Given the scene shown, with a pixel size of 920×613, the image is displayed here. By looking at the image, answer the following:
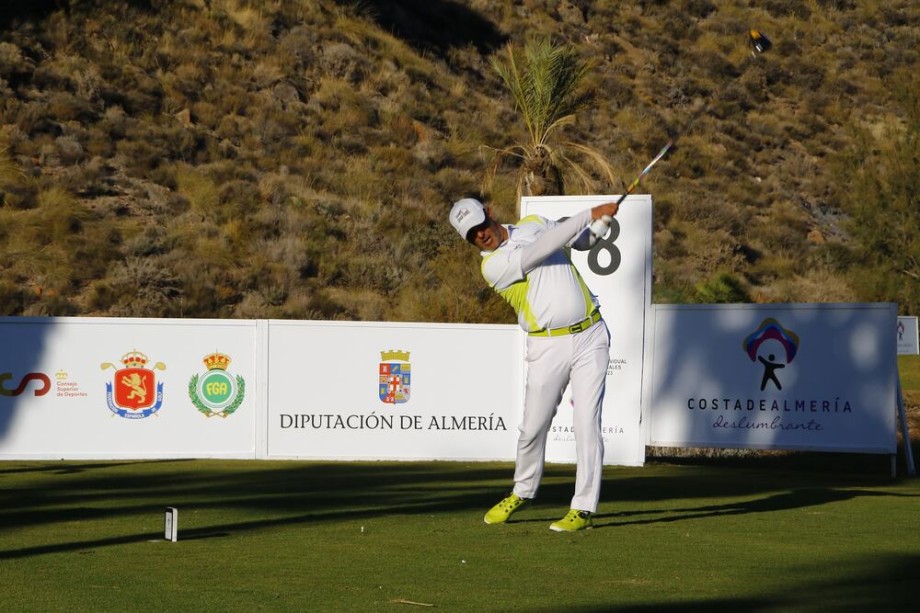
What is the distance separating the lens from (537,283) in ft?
28.7

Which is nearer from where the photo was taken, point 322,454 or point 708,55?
point 322,454

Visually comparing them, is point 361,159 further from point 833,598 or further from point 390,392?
point 833,598

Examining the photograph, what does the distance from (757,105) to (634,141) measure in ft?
31.1

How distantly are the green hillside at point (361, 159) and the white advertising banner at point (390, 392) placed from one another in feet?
28.9

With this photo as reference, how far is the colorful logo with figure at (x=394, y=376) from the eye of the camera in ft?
53.4

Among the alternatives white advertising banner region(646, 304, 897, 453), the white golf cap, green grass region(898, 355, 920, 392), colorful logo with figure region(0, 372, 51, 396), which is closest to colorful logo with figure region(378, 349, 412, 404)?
white advertising banner region(646, 304, 897, 453)

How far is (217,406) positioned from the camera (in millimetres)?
16094

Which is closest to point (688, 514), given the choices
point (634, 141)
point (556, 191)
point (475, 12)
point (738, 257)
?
point (556, 191)

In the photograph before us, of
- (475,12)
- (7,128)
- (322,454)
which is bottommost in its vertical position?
(322,454)

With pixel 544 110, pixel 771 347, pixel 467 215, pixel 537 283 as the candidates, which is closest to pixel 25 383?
pixel 771 347

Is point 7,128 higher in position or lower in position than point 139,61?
lower

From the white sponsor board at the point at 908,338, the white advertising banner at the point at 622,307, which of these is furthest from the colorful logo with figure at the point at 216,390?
the white sponsor board at the point at 908,338

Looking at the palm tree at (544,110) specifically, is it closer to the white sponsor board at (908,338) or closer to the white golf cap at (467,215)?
the white golf cap at (467,215)

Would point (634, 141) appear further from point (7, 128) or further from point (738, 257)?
point (7, 128)
